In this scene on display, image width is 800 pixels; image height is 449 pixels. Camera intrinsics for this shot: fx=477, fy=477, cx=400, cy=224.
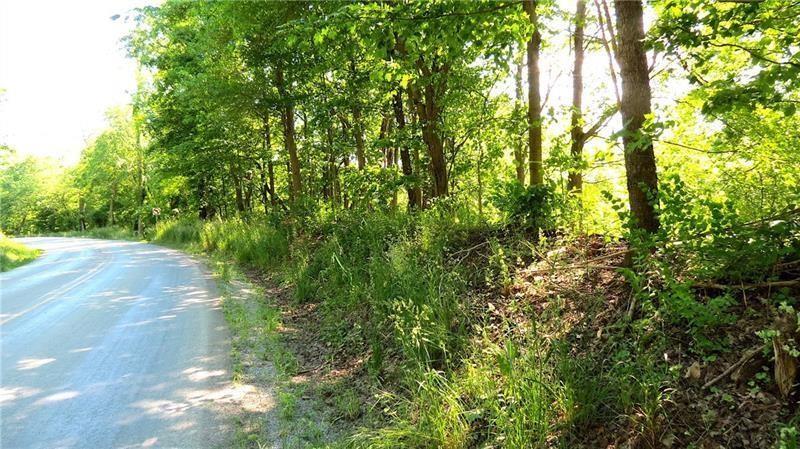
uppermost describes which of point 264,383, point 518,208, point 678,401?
point 518,208

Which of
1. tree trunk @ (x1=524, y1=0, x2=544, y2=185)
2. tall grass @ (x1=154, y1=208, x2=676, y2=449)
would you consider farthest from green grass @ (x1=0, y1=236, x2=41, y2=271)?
tree trunk @ (x1=524, y1=0, x2=544, y2=185)

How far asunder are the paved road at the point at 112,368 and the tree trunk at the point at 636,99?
4.25m

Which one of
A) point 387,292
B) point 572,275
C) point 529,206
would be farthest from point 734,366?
point 387,292

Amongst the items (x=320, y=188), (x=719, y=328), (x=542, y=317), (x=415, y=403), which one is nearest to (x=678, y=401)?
(x=719, y=328)

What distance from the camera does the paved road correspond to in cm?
414

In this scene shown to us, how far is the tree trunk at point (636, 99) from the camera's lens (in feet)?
13.7

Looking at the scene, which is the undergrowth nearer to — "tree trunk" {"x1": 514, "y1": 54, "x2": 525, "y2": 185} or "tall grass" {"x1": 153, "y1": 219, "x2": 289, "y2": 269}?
"tree trunk" {"x1": 514, "y1": 54, "x2": 525, "y2": 185}

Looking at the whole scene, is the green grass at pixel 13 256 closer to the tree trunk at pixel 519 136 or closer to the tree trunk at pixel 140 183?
the tree trunk at pixel 519 136

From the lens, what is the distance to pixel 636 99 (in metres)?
4.23

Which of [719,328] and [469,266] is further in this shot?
[469,266]

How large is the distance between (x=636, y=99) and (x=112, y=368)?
6.22m

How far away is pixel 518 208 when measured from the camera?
→ 649 centimetres

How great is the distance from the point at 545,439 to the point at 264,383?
3.30 metres

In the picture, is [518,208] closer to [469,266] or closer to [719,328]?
[469,266]
